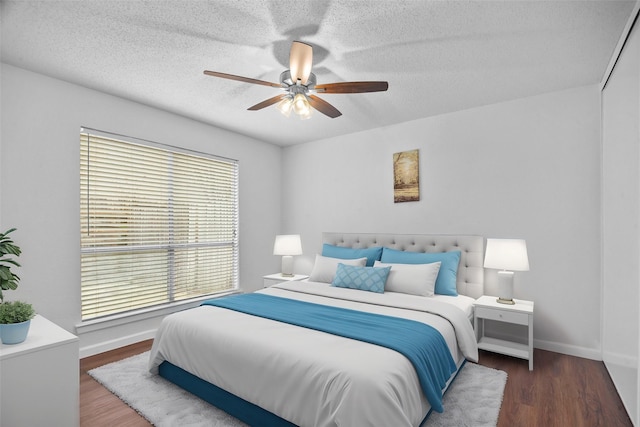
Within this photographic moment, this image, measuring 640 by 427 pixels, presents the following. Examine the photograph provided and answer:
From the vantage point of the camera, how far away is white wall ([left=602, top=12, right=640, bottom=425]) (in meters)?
1.98

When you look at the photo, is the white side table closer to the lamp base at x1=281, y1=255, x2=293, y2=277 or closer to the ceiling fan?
the ceiling fan

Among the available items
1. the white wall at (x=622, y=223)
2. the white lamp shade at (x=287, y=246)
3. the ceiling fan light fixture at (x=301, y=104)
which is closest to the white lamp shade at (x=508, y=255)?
the white wall at (x=622, y=223)

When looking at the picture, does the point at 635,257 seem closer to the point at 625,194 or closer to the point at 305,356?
the point at 625,194

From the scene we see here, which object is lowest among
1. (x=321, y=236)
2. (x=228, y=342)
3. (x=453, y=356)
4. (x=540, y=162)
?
(x=453, y=356)

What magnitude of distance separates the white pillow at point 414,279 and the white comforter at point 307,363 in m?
0.45

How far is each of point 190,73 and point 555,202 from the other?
356 centimetres

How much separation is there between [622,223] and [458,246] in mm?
1470

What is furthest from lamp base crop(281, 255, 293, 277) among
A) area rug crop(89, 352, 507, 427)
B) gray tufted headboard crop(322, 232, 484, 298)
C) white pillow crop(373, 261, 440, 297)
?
area rug crop(89, 352, 507, 427)

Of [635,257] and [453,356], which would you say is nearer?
[635,257]

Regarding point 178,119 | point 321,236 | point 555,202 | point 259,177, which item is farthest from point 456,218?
point 178,119

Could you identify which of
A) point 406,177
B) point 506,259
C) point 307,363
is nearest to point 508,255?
point 506,259

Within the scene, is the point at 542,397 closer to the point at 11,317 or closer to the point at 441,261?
the point at 441,261

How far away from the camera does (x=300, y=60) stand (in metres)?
2.04

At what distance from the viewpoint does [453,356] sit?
7.71 ft
